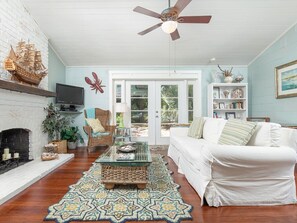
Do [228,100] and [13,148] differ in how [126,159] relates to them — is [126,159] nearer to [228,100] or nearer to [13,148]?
[13,148]

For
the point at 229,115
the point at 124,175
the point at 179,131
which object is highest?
the point at 229,115

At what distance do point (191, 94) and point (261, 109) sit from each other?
175cm

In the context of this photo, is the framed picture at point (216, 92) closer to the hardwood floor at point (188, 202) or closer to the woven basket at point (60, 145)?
the hardwood floor at point (188, 202)

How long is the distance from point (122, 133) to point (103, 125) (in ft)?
1.76

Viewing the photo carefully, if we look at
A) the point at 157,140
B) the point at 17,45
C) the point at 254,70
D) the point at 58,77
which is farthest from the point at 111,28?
the point at 254,70

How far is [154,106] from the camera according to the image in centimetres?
523

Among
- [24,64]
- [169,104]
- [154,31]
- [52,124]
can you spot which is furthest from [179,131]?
[24,64]

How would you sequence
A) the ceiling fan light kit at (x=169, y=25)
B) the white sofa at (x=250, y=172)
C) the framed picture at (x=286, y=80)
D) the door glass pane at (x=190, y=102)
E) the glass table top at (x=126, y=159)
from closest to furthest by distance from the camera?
the white sofa at (x=250, y=172), the glass table top at (x=126, y=159), the ceiling fan light kit at (x=169, y=25), the framed picture at (x=286, y=80), the door glass pane at (x=190, y=102)

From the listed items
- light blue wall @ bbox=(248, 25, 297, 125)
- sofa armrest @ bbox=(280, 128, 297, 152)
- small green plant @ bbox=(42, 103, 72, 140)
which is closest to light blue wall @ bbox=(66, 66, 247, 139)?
light blue wall @ bbox=(248, 25, 297, 125)

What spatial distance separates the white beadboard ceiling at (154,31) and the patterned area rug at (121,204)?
9.27 ft

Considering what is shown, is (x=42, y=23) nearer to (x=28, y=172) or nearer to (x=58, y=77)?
(x=58, y=77)

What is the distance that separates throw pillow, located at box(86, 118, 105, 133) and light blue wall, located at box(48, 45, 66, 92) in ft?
3.69

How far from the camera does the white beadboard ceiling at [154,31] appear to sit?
3.17 metres

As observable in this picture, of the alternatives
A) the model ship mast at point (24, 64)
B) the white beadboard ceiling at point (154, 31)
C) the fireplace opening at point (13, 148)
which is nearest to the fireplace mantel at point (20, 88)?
the model ship mast at point (24, 64)
